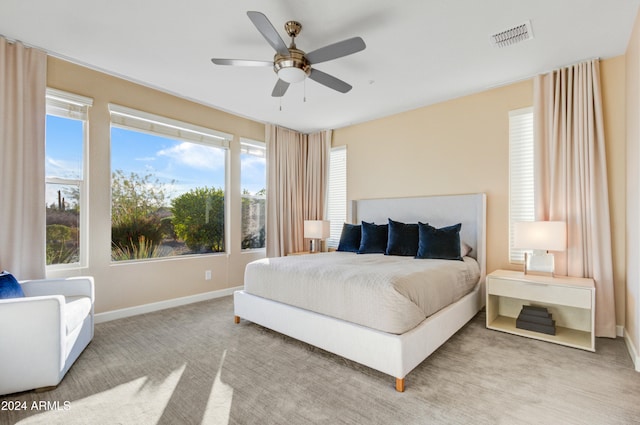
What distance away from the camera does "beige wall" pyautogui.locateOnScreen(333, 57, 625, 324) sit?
297 cm

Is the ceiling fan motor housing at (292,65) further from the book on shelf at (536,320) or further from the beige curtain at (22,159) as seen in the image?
the book on shelf at (536,320)

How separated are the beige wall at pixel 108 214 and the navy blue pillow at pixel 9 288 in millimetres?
863

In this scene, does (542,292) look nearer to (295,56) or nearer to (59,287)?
(295,56)

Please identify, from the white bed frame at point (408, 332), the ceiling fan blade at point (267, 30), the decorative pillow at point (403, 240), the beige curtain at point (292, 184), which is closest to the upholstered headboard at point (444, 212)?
the white bed frame at point (408, 332)

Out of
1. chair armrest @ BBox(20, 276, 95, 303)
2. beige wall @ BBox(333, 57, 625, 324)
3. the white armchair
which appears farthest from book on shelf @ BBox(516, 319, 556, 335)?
chair armrest @ BBox(20, 276, 95, 303)

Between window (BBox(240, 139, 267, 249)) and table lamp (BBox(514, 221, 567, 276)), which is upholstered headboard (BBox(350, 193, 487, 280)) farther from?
window (BBox(240, 139, 267, 249))

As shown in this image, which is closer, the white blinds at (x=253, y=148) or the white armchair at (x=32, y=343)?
the white armchair at (x=32, y=343)

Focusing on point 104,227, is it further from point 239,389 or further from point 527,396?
point 527,396

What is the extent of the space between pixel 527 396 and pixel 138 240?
416cm

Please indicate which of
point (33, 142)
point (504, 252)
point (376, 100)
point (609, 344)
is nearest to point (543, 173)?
point (504, 252)

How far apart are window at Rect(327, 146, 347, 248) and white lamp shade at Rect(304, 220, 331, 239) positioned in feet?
1.29

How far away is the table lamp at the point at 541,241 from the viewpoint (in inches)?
114

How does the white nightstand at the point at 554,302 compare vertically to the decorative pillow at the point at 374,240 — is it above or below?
below

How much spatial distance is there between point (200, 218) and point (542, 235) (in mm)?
4219
